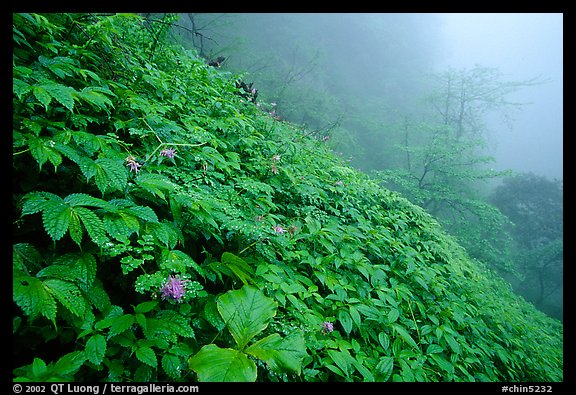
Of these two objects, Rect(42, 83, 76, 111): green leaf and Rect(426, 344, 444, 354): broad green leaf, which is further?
Rect(426, 344, 444, 354): broad green leaf

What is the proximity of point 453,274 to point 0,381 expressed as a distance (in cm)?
398

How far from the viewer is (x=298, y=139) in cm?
478

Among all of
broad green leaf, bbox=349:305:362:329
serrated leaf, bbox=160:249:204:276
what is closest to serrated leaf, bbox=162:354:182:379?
serrated leaf, bbox=160:249:204:276

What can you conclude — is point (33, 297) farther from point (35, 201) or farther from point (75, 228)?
point (35, 201)

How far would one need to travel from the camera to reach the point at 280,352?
126cm

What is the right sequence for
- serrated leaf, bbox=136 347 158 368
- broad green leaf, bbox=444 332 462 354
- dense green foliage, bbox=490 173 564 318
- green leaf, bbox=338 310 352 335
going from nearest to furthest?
serrated leaf, bbox=136 347 158 368, green leaf, bbox=338 310 352 335, broad green leaf, bbox=444 332 462 354, dense green foliage, bbox=490 173 564 318

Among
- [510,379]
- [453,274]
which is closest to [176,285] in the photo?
[510,379]

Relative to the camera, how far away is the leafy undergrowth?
44.3 inches

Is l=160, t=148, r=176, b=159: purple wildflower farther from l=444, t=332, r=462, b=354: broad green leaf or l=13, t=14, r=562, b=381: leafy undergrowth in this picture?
l=444, t=332, r=462, b=354: broad green leaf

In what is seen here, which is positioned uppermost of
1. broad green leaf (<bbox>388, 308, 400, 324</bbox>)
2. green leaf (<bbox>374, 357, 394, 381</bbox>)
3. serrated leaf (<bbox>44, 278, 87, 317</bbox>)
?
serrated leaf (<bbox>44, 278, 87, 317</bbox>)

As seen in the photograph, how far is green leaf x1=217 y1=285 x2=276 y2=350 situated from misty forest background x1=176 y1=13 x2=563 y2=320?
128 inches

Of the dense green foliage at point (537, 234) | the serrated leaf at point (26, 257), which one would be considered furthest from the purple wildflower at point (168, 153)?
the dense green foliage at point (537, 234)

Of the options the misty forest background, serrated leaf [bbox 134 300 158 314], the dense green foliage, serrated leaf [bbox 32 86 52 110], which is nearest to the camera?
serrated leaf [bbox 134 300 158 314]
